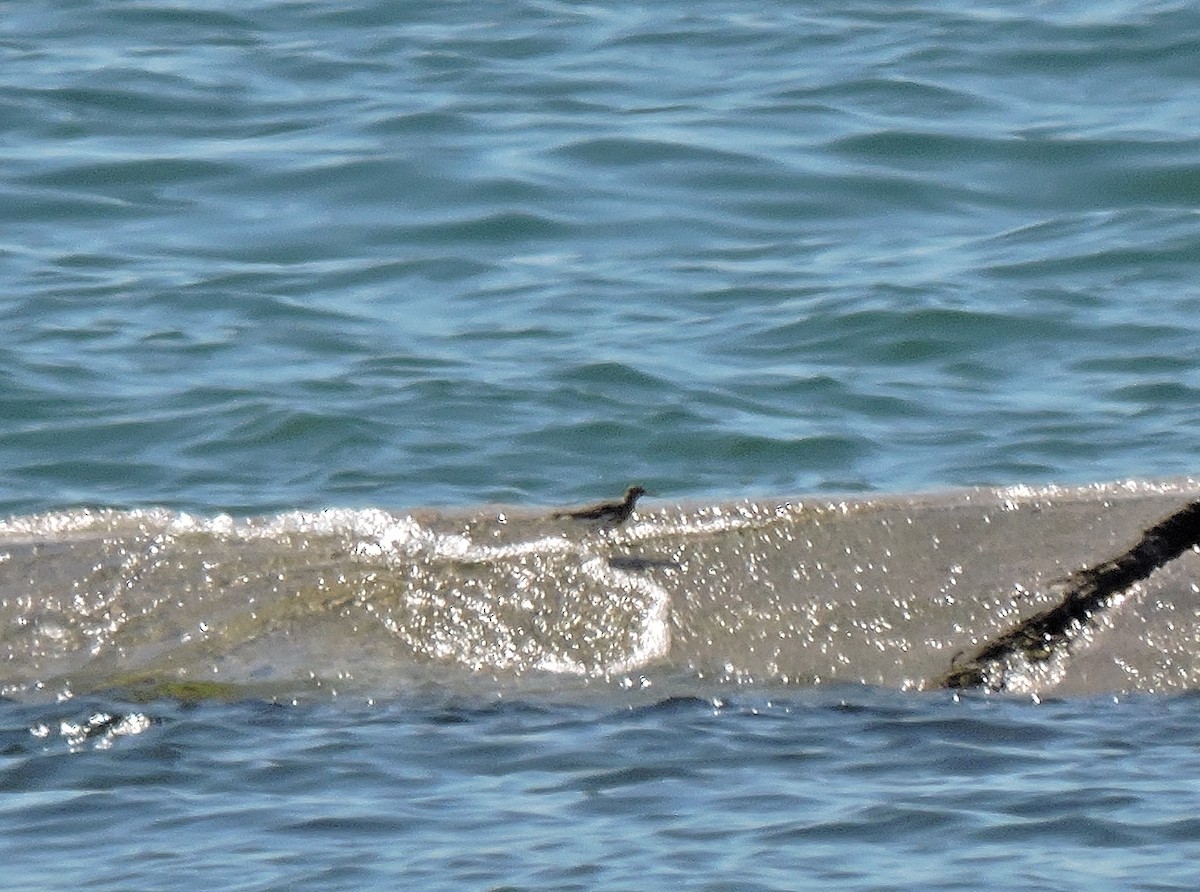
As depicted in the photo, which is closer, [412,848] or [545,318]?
[412,848]

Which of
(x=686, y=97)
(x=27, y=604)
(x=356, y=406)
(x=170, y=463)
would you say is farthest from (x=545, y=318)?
(x=27, y=604)

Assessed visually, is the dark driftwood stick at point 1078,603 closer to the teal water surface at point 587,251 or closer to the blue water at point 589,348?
the blue water at point 589,348

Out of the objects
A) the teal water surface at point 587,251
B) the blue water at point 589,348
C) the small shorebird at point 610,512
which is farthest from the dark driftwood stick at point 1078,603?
the teal water surface at point 587,251

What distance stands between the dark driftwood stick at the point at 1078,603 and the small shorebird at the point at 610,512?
2.48 ft

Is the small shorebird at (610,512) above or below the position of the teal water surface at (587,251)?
above

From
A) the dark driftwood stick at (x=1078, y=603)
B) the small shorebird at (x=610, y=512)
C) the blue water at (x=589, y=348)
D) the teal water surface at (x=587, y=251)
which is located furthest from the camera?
the teal water surface at (x=587, y=251)

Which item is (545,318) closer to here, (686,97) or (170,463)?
(170,463)

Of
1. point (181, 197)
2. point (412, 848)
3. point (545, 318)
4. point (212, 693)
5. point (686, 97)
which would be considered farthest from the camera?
point (686, 97)

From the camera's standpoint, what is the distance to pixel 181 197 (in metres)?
10.6

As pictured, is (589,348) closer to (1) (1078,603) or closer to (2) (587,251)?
(2) (587,251)

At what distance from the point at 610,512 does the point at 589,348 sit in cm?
384

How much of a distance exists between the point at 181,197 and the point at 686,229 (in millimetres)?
2371

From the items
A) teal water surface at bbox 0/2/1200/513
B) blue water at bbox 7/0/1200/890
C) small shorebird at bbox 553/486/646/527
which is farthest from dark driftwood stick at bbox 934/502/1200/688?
teal water surface at bbox 0/2/1200/513

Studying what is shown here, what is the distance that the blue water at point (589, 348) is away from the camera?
161 inches
